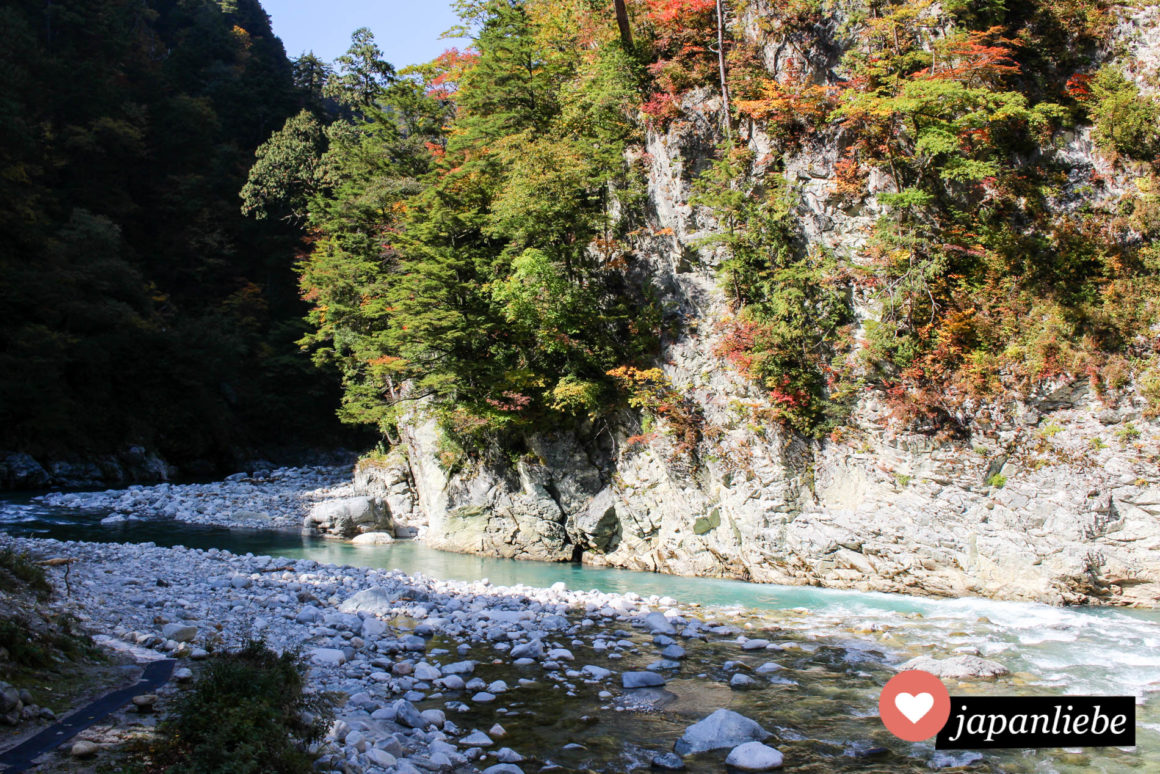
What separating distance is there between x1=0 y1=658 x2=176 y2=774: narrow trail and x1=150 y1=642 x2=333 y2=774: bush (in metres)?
0.56

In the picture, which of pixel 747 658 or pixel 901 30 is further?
pixel 901 30

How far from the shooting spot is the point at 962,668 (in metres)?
7.54

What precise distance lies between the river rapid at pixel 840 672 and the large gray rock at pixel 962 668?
0.42 feet

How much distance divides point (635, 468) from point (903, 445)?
5724mm

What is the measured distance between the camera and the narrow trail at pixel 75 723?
4.05 m

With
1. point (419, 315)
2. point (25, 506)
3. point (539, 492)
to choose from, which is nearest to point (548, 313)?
point (419, 315)

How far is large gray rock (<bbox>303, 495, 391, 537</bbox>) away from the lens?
19.2 metres

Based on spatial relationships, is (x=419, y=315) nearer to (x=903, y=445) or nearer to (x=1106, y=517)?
(x=903, y=445)

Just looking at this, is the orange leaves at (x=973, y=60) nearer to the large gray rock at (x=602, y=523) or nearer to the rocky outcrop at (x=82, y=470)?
the large gray rock at (x=602, y=523)

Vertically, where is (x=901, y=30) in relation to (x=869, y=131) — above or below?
above

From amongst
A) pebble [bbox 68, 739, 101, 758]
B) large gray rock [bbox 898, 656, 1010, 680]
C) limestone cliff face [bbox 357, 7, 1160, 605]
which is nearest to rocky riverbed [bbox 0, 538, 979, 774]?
large gray rock [bbox 898, 656, 1010, 680]

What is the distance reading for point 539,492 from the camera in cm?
1644

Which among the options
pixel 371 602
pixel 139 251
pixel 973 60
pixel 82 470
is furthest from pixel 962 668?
pixel 139 251

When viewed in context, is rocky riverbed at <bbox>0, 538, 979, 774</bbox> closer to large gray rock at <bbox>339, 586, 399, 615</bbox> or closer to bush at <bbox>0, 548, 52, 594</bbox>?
large gray rock at <bbox>339, 586, 399, 615</bbox>
